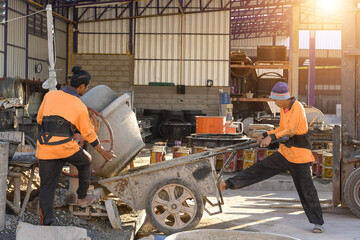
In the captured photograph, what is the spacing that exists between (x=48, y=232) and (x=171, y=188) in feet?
5.66

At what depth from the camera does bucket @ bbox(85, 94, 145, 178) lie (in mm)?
5996

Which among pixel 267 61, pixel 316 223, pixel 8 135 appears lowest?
pixel 316 223

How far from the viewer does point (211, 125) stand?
12.0 m

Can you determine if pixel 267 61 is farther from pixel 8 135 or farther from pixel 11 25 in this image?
pixel 8 135

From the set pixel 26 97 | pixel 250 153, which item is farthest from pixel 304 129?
pixel 26 97

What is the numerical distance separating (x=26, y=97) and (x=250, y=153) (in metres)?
11.5

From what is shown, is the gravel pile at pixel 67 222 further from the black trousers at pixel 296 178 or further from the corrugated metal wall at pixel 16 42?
the corrugated metal wall at pixel 16 42

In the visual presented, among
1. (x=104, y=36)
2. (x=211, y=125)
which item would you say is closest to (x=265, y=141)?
(x=211, y=125)

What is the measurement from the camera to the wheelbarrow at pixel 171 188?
558cm

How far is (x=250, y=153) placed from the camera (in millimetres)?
10617

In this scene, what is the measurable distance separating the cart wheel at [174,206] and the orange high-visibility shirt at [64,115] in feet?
3.90

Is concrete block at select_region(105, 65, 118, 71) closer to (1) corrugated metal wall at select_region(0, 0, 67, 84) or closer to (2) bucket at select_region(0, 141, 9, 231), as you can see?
(1) corrugated metal wall at select_region(0, 0, 67, 84)

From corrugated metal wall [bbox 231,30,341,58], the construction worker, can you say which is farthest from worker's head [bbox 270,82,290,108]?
corrugated metal wall [bbox 231,30,341,58]

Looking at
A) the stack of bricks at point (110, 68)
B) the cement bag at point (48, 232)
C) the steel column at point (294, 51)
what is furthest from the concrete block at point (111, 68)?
the cement bag at point (48, 232)
